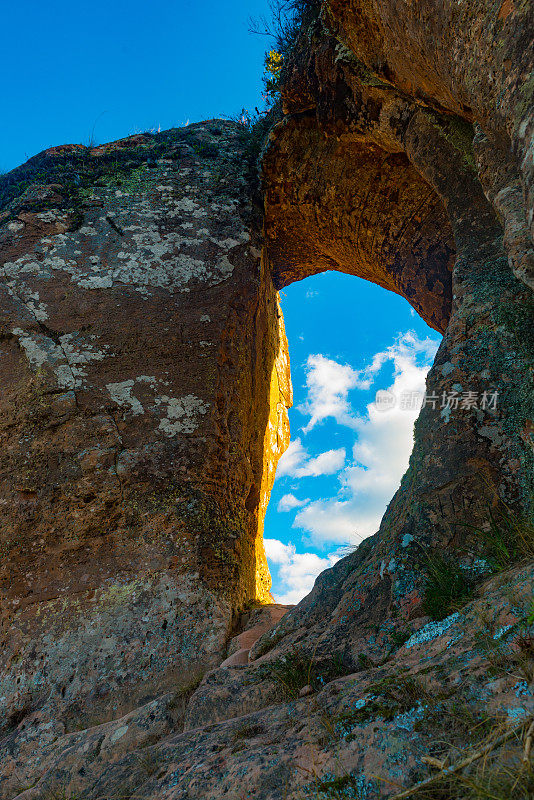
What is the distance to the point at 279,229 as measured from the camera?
615cm

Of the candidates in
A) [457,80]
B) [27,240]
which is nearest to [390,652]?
[457,80]

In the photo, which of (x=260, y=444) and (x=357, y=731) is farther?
(x=260, y=444)

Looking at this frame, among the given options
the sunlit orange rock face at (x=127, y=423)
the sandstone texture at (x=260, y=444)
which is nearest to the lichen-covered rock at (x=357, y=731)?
the sandstone texture at (x=260, y=444)

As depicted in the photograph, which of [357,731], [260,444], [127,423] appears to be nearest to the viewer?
[357,731]

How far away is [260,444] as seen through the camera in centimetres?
525

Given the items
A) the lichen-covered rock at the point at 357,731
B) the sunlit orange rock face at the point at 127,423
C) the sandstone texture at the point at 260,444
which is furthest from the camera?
the sunlit orange rock face at the point at 127,423

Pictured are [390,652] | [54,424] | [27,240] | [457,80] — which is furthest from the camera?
[27,240]

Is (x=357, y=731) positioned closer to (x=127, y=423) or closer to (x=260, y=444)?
(x=127, y=423)

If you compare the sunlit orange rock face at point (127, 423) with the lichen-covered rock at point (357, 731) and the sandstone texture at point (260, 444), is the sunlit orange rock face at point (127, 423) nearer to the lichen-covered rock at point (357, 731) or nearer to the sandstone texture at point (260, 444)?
the sandstone texture at point (260, 444)

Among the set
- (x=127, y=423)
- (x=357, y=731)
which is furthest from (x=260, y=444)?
(x=357, y=731)

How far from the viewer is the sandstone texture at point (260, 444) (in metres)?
1.66

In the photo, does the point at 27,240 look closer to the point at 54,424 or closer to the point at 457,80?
the point at 54,424

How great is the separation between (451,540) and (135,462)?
2.52 metres

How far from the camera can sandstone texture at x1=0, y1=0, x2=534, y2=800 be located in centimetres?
166
